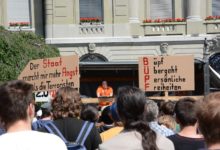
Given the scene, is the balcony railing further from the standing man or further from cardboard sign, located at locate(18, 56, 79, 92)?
the standing man

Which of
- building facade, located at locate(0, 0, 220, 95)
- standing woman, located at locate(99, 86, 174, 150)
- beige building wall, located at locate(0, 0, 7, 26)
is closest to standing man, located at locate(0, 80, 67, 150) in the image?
standing woman, located at locate(99, 86, 174, 150)

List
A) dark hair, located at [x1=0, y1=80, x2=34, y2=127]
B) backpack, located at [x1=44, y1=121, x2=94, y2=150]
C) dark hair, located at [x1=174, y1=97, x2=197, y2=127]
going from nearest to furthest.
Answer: dark hair, located at [x1=0, y1=80, x2=34, y2=127] < backpack, located at [x1=44, y1=121, x2=94, y2=150] < dark hair, located at [x1=174, y1=97, x2=197, y2=127]

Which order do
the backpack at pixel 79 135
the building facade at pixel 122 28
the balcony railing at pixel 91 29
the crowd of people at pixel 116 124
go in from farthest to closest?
the balcony railing at pixel 91 29 → the building facade at pixel 122 28 → the backpack at pixel 79 135 → the crowd of people at pixel 116 124

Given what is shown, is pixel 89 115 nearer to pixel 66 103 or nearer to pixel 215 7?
pixel 66 103

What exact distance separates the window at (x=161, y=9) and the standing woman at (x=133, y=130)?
24.2 meters

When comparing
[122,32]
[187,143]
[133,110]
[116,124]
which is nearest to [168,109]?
[116,124]

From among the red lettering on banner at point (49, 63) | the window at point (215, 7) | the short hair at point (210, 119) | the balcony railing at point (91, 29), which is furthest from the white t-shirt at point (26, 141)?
the window at point (215, 7)

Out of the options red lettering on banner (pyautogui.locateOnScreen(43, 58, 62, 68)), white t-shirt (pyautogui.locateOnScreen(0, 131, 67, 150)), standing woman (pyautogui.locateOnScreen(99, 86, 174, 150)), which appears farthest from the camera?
red lettering on banner (pyautogui.locateOnScreen(43, 58, 62, 68))

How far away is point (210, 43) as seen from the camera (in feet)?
89.8

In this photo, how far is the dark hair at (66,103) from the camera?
5.64m

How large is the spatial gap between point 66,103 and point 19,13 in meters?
23.6

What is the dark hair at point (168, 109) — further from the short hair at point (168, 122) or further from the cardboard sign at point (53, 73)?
the cardboard sign at point (53, 73)

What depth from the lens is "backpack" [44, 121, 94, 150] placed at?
5418mm

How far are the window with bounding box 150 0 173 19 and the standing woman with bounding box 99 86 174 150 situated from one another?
24.2 m
